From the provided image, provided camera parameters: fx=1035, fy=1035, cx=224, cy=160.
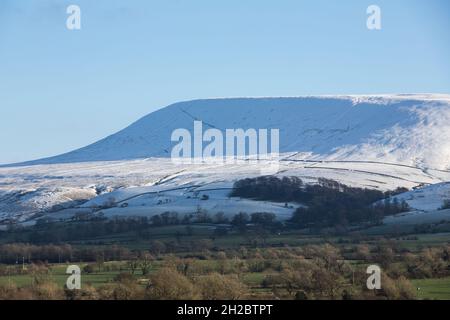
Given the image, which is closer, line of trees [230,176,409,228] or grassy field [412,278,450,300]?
grassy field [412,278,450,300]

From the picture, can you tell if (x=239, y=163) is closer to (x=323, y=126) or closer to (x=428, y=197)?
(x=323, y=126)

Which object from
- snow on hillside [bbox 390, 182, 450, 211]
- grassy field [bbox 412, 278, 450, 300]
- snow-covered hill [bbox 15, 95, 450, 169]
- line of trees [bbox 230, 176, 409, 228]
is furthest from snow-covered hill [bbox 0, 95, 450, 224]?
grassy field [bbox 412, 278, 450, 300]

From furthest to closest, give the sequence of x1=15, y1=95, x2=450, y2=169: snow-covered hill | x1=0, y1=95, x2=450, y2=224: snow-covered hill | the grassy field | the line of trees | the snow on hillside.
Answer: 1. x1=15, y1=95, x2=450, y2=169: snow-covered hill
2. x1=0, y1=95, x2=450, y2=224: snow-covered hill
3. the snow on hillside
4. the line of trees
5. the grassy field

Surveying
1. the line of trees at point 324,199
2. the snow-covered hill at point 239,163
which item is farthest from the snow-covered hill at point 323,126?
the line of trees at point 324,199

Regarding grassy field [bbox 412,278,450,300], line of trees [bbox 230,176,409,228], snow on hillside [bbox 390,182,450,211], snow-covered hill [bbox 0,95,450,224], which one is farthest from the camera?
snow-covered hill [bbox 0,95,450,224]

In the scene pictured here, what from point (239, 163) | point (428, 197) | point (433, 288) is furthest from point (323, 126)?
point (433, 288)

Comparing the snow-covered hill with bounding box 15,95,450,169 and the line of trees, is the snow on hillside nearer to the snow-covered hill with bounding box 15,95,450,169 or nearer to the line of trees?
the line of trees

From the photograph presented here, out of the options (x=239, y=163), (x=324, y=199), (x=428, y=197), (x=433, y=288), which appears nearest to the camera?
(x=433, y=288)
